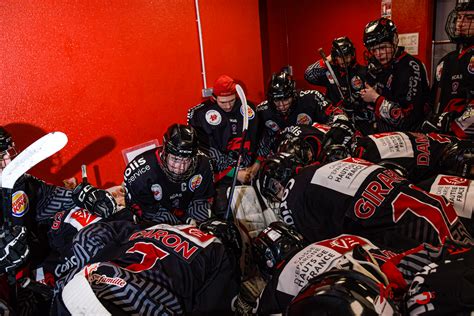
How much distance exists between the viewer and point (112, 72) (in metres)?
3.52

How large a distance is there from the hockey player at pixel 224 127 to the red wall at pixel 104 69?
52 cm

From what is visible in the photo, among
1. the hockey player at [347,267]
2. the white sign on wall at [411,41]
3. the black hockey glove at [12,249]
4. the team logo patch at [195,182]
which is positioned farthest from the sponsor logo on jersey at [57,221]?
the white sign on wall at [411,41]

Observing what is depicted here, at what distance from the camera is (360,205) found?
1884mm

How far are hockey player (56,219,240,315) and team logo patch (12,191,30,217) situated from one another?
502 millimetres

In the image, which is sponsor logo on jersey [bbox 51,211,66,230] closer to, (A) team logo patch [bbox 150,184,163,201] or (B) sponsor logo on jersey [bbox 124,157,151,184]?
(B) sponsor logo on jersey [bbox 124,157,151,184]

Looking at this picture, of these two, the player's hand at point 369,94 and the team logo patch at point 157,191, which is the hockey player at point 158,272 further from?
the player's hand at point 369,94

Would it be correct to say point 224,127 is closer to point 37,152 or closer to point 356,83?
point 356,83

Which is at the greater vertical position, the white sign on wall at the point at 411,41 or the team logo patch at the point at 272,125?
the white sign on wall at the point at 411,41

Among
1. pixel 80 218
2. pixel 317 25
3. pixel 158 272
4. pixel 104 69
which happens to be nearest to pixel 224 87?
pixel 104 69

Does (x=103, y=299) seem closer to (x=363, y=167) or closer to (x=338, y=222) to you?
(x=338, y=222)

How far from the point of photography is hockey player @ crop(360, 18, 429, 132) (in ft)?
10.8

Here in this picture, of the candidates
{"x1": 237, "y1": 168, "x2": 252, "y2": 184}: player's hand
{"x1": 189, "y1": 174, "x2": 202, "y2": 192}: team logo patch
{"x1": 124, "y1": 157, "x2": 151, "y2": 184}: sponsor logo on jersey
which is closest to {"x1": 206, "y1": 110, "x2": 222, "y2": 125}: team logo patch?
{"x1": 237, "y1": 168, "x2": 252, "y2": 184}: player's hand

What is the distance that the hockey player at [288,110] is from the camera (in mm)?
3363

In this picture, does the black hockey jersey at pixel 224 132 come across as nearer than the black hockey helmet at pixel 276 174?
No
